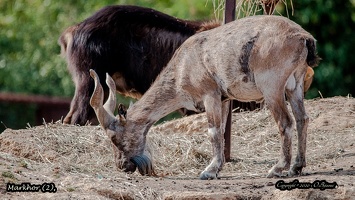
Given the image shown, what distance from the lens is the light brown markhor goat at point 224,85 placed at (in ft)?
30.5

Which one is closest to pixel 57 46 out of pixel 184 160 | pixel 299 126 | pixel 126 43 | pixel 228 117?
pixel 126 43

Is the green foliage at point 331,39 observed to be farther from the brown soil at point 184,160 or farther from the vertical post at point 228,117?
the vertical post at point 228,117

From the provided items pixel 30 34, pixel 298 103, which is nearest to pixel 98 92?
pixel 298 103

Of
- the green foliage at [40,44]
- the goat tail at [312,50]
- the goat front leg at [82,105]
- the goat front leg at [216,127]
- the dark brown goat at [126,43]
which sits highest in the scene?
the goat tail at [312,50]

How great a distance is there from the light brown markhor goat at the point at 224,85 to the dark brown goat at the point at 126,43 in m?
3.37

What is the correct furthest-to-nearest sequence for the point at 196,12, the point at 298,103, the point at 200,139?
the point at 196,12
the point at 200,139
the point at 298,103

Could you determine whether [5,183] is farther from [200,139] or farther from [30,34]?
[30,34]

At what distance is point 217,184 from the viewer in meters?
9.10

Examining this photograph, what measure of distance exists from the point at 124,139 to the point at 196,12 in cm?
842

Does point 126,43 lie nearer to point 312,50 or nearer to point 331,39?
point 312,50

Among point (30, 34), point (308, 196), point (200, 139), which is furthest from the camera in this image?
point (30, 34)

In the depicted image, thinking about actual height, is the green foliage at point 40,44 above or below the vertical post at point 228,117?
below

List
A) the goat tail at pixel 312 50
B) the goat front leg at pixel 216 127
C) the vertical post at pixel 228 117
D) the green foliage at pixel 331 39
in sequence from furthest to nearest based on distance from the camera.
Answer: the green foliage at pixel 331 39
the vertical post at pixel 228 117
the goat front leg at pixel 216 127
the goat tail at pixel 312 50

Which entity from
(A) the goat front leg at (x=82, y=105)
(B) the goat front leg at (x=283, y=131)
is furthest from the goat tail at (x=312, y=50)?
(A) the goat front leg at (x=82, y=105)
